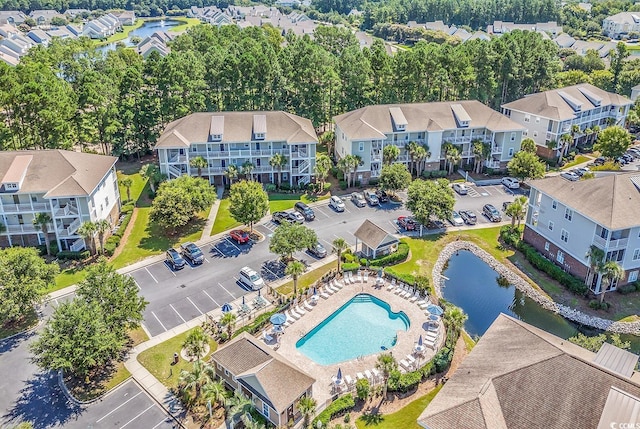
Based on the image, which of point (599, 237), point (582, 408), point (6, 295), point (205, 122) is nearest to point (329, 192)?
point (205, 122)

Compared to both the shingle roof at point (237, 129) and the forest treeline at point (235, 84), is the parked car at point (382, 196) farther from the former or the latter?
the forest treeline at point (235, 84)

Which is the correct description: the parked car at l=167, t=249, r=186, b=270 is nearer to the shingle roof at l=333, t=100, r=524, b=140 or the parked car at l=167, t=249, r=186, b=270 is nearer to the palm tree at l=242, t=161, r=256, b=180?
the palm tree at l=242, t=161, r=256, b=180

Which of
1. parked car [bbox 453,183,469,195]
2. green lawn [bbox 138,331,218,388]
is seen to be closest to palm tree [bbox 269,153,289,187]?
parked car [bbox 453,183,469,195]

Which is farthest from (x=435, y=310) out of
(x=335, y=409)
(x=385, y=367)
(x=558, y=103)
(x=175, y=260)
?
(x=558, y=103)

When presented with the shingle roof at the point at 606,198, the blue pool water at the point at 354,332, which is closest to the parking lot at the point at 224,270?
the blue pool water at the point at 354,332

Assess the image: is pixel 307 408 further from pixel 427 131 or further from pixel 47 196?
pixel 427 131
